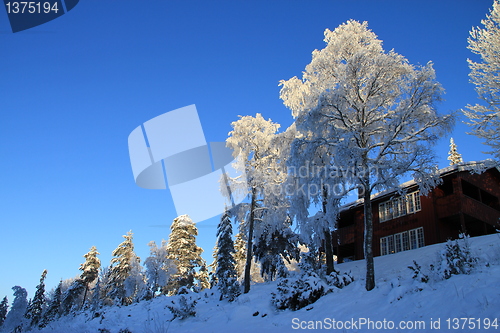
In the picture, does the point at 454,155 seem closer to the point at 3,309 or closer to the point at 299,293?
the point at 299,293

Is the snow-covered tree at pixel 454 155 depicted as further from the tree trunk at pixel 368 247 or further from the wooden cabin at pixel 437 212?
the tree trunk at pixel 368 247

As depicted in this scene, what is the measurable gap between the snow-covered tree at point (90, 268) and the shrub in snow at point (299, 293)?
41237mm

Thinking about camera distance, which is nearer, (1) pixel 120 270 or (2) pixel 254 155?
(2) pixel 254 155

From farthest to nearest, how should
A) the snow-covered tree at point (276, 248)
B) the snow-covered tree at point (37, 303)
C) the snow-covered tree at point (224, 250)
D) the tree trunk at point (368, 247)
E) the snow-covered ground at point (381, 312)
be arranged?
the snow-covered tree at point (37, 303)
the snow-covered tree at point (224, 250)
the snow-covered tree at point (276, 248)
the tree trunk at point (368, 247)
the snow-covered ground at point (381, 312)

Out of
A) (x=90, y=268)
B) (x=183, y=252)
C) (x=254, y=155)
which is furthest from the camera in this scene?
(x=90, y=268)

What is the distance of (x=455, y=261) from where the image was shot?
32.0 feet

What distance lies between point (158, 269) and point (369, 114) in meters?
32.7

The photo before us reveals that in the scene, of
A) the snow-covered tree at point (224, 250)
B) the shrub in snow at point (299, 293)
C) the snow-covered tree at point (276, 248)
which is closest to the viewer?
the shrub in snow at point (299, 293)

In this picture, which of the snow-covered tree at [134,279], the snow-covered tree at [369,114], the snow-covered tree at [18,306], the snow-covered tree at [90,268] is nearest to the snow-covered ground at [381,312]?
the snow-covered tree at [369,114]

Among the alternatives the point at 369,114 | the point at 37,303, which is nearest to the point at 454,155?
the point at 369,114

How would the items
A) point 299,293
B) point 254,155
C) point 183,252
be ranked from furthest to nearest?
1. point 183,252
2. point 254,155
3. point 299,293

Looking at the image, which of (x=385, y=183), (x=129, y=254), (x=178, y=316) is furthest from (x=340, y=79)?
(x=129, y=254)

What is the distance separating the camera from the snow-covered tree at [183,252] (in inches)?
1428

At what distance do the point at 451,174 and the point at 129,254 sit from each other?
3733 centimetres
